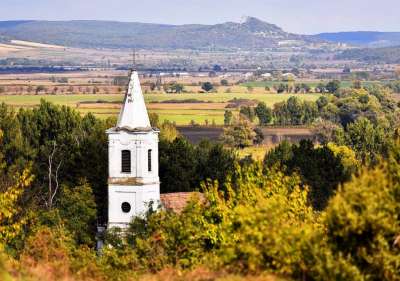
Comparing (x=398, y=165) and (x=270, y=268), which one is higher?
(x=398, y=165)

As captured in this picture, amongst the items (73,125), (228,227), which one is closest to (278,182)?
(228,227)

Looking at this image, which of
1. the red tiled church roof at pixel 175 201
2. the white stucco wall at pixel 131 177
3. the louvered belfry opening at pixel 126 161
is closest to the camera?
the red tiled church roof at pixel 175 201

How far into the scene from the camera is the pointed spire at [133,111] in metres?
56.1

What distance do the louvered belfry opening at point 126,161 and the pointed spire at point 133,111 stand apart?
1128mm

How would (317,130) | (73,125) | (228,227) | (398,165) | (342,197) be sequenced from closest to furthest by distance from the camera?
(342,197) < (398,165) < (228,227) < (73,125) < (317,130)

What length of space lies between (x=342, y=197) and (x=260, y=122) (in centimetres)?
14150

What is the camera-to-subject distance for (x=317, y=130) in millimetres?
135125

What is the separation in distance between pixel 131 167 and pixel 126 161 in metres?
0.36

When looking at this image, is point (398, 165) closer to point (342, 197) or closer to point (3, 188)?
point (342, 197)

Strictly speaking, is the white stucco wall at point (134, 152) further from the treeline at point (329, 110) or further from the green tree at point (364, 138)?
the treeline at point (329, 110)

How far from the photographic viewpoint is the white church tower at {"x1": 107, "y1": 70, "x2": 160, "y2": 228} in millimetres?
55250

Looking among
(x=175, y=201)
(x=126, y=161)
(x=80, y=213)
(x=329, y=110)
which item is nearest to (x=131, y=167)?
(x=126, y=161)

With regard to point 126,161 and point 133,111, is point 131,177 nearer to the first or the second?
point 126,161

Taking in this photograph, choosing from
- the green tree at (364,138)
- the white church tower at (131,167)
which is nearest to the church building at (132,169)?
the white church tower at (131,167)
